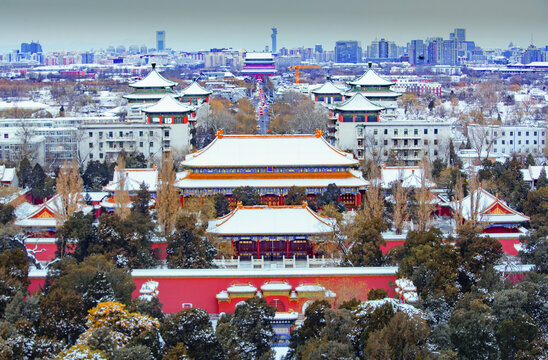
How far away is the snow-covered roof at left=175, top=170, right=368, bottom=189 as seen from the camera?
85.3 feet

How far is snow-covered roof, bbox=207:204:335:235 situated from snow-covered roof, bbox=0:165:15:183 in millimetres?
10249

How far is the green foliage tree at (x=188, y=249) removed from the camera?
19.6 metres

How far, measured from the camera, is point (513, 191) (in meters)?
26.0

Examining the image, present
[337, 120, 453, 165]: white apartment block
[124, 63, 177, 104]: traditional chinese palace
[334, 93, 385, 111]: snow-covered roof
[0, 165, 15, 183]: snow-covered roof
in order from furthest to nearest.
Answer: [124, 63, 177, 104]: traditional chinese palace
[334, 93, 385, 111]: snow-covered roof
[337, 120, 453, 165]: white apartment block
[0, 165, 15, 183]: snow-covered roof

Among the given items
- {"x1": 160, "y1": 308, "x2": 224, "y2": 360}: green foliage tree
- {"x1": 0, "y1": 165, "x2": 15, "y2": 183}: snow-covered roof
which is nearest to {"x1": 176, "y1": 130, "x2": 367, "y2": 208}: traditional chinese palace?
{"x1": 0, "y1": 165, "x2": 15, "y2": 183}: snow-covered roof

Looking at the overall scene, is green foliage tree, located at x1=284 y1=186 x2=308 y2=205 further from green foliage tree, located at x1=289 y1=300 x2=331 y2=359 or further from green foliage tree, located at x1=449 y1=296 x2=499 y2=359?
green foliage tree, located at x1=449 y1=296 x2=499 y2=359

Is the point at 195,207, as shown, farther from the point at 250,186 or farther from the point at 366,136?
the point at 366,136

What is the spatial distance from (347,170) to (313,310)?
12099 millimetres

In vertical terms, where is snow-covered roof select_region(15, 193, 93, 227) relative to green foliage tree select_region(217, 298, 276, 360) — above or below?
above

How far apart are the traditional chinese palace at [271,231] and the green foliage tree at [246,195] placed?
Answer: 2.39 m

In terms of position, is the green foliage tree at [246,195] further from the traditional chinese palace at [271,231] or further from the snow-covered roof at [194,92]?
the snow-covered roof at [194,92]

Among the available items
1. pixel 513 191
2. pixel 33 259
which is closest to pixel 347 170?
pixel 513 191

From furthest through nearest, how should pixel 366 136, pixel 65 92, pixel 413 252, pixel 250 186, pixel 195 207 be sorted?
pixel 65 92 < pixel 366 136 < pixel 250 186 < pixel 195 207 < pixel 413 252

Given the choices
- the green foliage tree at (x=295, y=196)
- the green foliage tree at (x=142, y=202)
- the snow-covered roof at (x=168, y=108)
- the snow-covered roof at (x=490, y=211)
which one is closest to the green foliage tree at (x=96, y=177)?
the green foliage tree at (x=142, y=202)
